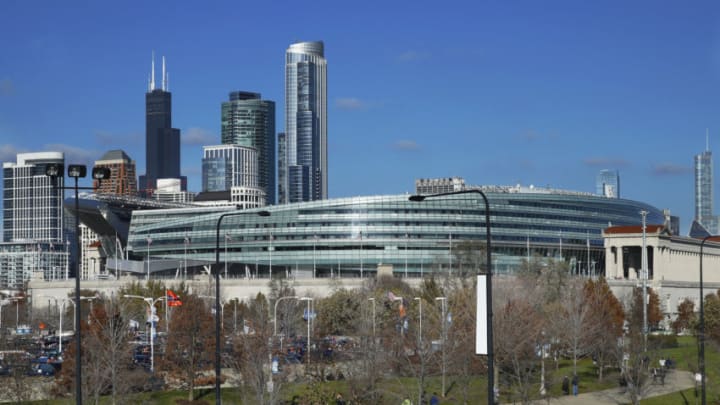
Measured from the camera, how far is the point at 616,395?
8344cm

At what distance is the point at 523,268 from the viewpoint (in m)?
147

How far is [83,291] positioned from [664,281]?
9977 cm

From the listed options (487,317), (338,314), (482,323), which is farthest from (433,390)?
(338,314)

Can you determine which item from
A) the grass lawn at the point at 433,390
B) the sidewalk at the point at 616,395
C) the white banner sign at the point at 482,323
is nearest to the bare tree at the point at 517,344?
the grass lawn at the point at 433,390

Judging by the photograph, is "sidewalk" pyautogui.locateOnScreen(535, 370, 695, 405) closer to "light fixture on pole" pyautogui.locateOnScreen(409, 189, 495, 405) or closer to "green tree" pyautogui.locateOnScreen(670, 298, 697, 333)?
"light fixture on pole" pyautogui.locateOnScreen(409, 189, 495, 405)

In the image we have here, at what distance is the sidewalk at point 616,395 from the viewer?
7931 cm

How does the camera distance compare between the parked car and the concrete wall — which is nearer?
the parked car

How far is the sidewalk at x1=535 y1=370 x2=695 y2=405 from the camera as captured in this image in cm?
7931

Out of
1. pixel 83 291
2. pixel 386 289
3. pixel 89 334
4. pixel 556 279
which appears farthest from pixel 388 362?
pixel 83 291

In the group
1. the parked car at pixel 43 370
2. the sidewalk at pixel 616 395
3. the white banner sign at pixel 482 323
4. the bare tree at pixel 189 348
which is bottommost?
the sidewalk at pixel 616 395

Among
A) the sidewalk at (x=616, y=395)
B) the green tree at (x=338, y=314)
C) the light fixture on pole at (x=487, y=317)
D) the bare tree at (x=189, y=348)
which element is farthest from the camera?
the green tree at (x=338, y=314)

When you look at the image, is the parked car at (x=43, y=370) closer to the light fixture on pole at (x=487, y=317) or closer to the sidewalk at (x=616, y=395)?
the sidewalk at (x=616, y=395)

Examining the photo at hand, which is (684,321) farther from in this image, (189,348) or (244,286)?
(189,348)

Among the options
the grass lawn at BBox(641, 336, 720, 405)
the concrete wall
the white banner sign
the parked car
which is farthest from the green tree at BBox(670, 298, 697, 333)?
the white banner sign
